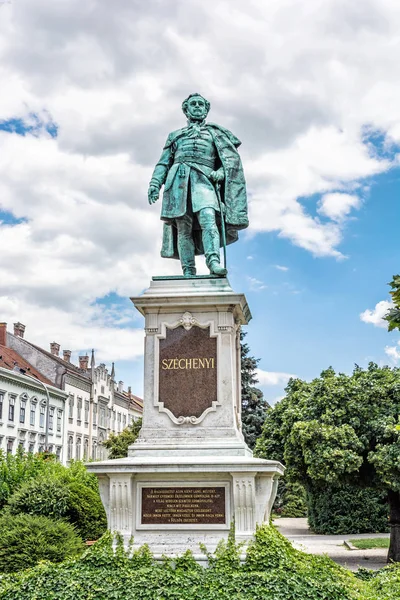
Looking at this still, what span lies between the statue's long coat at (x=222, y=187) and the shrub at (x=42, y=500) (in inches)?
210

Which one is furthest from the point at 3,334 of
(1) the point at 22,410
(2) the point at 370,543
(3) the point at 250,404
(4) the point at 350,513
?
(2) the point at 370,543

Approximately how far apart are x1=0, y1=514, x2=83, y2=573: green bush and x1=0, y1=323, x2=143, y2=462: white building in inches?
1834

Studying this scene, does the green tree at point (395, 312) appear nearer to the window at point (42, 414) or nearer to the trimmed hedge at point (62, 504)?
the trimmed hedge at point (62, 504)

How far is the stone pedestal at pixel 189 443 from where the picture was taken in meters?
8.57

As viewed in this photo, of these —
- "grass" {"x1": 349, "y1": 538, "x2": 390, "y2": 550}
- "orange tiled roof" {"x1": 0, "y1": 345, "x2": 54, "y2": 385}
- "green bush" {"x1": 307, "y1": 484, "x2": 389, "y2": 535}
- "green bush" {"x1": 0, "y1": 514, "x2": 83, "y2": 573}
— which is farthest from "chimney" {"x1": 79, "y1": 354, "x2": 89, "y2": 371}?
"green bush" {"x1": 0, "y1": 514, "x2": 83, "y2": 573}

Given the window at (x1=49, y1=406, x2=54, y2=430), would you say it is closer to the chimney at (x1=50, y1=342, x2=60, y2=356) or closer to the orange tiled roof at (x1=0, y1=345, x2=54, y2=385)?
the orange tiled roof at (x1=0, y1=345, x2=54, y2=385)

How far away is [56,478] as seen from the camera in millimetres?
14312

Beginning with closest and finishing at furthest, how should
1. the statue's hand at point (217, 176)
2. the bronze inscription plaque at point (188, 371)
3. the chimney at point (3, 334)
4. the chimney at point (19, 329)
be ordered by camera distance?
1. the bronze inscription plaque at point (188, 371)
2. the statue's hand at point (217, 176)
3. the chimney at point (3, 334)
4. the chimney at point (19, 329)

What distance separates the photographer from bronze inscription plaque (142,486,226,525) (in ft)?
28.3

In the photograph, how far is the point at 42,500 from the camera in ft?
43.1

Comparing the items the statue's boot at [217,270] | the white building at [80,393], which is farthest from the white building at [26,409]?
the statue's boot at [217,270]

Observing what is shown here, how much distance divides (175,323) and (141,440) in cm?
168

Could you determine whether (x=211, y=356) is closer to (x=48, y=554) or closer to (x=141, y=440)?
(x=141, y=440)

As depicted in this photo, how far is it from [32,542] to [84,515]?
305cm
